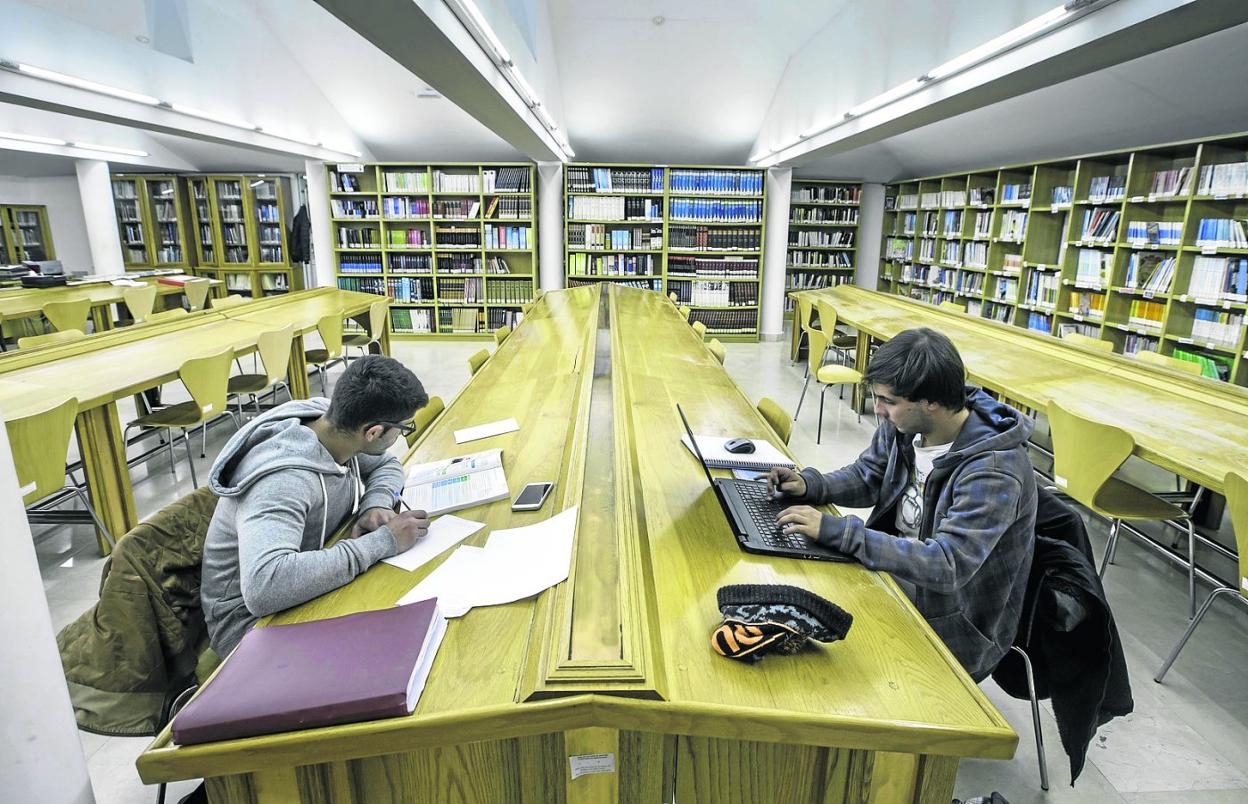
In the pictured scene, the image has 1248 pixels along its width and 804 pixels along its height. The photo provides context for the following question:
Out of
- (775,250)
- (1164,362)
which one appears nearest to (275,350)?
(1164,362)

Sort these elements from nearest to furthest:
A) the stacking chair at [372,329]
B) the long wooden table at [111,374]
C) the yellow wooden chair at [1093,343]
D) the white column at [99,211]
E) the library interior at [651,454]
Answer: the library interior at [651,454]
the long wooden table at [111,374]
the yellow wooden chair at [1093,343]
the stacking chair at [372,329]
the white column at [99,211]

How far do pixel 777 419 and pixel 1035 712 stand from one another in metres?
1.12

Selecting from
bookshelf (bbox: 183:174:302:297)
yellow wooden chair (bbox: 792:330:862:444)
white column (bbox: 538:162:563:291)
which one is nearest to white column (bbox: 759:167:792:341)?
white column (bbox: 538:162:563:291)

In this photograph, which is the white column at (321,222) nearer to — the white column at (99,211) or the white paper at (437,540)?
the white column at (99,211)

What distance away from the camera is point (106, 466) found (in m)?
2.94

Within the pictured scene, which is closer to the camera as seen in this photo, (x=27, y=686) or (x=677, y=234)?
(x=27, y=686)

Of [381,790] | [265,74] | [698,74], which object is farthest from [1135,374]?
[265,74]

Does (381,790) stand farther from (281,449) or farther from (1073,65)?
(1073,65)

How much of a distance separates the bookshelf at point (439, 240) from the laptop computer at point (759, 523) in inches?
267

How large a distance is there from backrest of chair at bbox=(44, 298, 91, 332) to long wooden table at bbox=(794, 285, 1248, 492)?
22.1ft

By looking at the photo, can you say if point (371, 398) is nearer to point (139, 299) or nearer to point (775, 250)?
point (139, 299)

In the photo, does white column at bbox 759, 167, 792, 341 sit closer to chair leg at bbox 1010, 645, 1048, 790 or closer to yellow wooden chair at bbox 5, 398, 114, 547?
chair leg at bbox 1010, 645, 1048, 790

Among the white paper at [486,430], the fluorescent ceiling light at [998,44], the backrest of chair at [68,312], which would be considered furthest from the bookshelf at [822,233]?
the backrest of chair at [68,312]

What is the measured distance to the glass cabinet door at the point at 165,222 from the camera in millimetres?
9922
